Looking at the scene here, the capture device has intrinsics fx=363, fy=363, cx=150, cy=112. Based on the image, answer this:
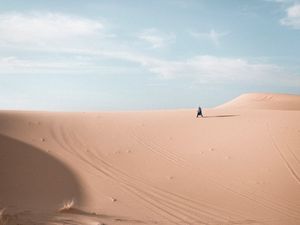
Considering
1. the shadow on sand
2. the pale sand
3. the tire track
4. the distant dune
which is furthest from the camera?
the distant dune

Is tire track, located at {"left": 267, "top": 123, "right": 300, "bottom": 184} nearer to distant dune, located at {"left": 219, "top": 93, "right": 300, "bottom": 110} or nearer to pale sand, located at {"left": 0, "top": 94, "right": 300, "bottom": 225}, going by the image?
pale sand, located at {"left": 0, "top": 94, "right": 300, "bottom": 225}

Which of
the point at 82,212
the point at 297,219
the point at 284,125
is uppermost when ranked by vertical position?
the point at 284,125

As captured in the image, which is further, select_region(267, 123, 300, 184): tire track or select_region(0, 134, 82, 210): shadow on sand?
select_region(267, 123, 300, 184): tire track

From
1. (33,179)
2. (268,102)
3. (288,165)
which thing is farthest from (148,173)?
(268,102)

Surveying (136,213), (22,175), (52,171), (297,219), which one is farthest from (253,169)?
(22,175)

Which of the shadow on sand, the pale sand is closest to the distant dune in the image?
the pale sand

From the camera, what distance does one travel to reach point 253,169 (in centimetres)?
1174

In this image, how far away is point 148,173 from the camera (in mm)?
11016

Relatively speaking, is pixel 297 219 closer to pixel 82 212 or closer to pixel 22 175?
pixel 82 212

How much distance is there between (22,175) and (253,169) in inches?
278

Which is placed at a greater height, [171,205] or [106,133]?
[106,133]

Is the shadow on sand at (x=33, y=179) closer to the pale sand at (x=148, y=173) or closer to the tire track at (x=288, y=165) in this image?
the pale sand at (x=148, y=173)

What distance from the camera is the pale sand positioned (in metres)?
7.66

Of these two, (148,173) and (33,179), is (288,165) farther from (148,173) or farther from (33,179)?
(33,179)
